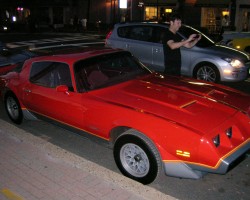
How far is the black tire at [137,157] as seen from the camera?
4075mm

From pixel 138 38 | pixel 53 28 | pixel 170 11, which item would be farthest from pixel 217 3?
pixel 138 38

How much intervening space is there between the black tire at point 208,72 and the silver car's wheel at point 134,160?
517 centimetres

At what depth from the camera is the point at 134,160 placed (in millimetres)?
4324

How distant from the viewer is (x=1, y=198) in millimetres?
3969

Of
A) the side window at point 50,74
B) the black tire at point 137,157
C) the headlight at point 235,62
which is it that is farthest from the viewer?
the headlight at point 235,62

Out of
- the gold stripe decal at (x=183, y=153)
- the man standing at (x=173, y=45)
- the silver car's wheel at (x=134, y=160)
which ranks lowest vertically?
the silver car's wheel at (x=134, y=160)

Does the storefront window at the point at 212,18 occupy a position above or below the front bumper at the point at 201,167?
above

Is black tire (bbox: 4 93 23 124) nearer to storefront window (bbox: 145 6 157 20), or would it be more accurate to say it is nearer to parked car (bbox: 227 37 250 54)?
parked car (bbox: 227 37 250 54)

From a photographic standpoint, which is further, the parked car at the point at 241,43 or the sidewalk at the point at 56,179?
the parked car at the point at 241,43

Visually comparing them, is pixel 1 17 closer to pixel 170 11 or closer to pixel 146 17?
pixel 146 17

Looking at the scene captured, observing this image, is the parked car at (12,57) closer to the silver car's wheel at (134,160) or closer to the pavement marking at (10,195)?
the pavement marking at (10,195)

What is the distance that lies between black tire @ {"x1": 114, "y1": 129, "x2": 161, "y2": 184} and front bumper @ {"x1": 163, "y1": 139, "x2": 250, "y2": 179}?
176 millimetres

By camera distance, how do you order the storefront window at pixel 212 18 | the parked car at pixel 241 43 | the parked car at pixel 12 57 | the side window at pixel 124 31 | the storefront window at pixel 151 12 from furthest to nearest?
the storefront window at pixel 151 12, the storefront window at pixel 212 18, the parked car at pixel 241 43, the side window at pixel 124 31, the parked car at pixel 12 57

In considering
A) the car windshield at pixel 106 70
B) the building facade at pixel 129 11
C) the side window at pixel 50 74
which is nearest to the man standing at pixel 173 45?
the car windshield at pixel 106 70
